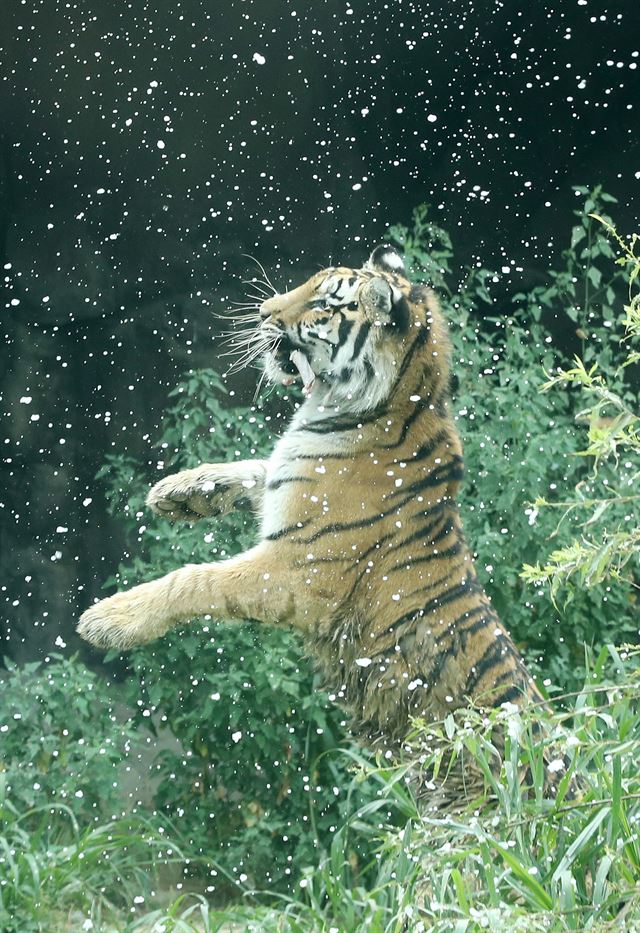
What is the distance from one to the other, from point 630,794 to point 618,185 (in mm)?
3822

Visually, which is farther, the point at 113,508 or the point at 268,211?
the point at 268,211

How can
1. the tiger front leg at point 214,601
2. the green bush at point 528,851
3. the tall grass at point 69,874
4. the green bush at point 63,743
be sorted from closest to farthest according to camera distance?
the green bush at point 528,851
the tall grass at point 69,874
the tiger front leg at point 214,601
the green bush at point 63,743

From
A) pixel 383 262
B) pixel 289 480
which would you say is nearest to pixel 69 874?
pixel 289 480

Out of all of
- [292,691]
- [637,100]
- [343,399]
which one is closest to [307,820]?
[292,691]

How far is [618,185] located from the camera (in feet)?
17.7

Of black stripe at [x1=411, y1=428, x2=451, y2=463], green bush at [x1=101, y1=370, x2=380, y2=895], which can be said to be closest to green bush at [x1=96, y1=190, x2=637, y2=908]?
green bush at [x1=101, y1=370, x2=380, y2=895]

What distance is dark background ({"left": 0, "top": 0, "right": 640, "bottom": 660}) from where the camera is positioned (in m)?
5.02

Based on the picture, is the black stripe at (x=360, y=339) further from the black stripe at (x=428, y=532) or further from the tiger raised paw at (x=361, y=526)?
the black stripe at (x=428, y=532)

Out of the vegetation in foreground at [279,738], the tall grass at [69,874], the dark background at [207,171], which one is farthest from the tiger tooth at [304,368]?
the dark background at [207,171]

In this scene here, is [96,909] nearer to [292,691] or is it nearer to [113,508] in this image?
[292,691]

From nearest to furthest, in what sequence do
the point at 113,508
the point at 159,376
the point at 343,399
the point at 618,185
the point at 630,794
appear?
the point at 630,794 → the point at 343,399 → the point at 113,508 → the point at 159,376 → the point at 618,185

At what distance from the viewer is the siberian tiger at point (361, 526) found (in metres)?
3.09

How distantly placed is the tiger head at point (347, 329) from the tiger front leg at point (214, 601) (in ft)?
1.74

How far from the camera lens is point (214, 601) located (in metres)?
3.08
